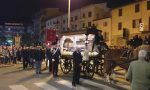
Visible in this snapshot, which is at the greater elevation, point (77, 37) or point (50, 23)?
point (50, 23)

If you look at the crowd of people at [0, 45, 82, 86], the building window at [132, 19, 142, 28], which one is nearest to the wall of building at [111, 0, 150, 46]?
the building window at [132, 19, 142, 28]

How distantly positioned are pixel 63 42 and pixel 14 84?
6.43m

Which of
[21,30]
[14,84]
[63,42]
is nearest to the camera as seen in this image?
[14,84]

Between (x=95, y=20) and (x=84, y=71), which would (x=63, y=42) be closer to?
(x=84, y=71)

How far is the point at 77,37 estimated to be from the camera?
21.7 m

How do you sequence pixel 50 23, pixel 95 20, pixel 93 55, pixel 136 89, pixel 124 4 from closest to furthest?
1. pixel 136 89
2. pixel 93 55
3. pixel 124 4
4. pixel 95 20
5. pixel 50 23

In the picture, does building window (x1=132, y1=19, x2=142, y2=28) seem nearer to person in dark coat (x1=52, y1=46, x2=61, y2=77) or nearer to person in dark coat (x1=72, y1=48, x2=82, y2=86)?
person in dark coat (x1=52, y1=46, x2=61, y2=77)

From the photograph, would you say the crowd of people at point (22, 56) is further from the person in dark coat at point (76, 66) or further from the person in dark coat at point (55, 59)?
the person in dark coat at point (76, 66)

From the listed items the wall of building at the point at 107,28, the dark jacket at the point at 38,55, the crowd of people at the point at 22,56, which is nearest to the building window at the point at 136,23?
the wall of building at the point at 107,28

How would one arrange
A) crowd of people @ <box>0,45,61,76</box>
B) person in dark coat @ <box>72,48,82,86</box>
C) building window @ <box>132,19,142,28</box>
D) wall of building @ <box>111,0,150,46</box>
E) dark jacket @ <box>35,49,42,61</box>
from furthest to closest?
building window @ <box>132,19,142,28</box> → wall of building @ <box>111,0,150,46</box> → crowd of people @ <box>0,45,61,76</box> → dark jacket @ <box>35,49,42,61</box> → person in dark coat @ <box>72,48,82,86</box>

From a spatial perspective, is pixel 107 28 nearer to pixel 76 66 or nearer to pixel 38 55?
pixel 38 55

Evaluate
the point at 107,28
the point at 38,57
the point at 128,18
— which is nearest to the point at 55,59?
the point at 38,57

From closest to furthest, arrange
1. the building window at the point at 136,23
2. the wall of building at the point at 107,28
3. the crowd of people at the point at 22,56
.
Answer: the crowd of people at the point at 22,56 < the building window at the point at 136,23 < the wall of building at the point at 107,28

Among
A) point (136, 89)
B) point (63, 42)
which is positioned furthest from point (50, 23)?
point (136, 89)
